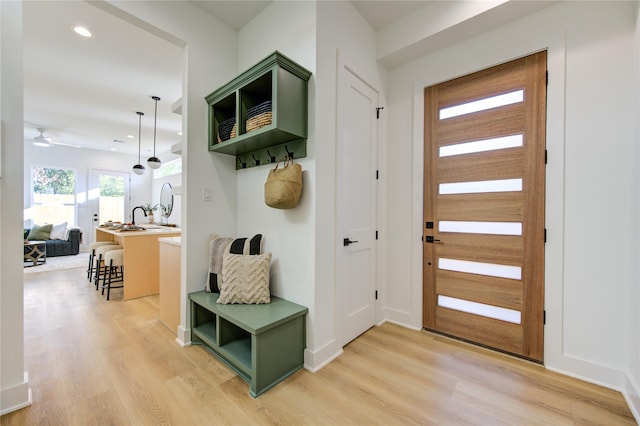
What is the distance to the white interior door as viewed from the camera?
2.15m

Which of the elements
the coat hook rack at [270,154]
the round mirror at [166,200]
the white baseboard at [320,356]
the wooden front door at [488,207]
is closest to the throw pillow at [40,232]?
the round mirror at [166,200]

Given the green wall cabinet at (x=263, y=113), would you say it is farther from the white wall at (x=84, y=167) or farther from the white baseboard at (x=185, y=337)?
the white wall at (x=84, y=167)

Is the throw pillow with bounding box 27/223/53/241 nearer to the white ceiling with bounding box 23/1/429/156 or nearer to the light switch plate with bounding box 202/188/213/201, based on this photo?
the white ceiling with bounding box 23/1/429/156

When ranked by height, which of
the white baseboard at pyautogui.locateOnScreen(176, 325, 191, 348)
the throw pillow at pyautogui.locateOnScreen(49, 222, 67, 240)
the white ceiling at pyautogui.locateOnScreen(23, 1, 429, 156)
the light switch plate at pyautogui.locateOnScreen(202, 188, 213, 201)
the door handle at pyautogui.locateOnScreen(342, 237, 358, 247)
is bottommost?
the white baseboard at pyautogui.locateOnScreen(176, 325, 191, 348)

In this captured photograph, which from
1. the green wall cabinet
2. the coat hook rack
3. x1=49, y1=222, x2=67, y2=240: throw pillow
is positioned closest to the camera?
the green wall cabinet

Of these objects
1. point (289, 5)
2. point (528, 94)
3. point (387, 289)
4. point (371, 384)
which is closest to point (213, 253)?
point (371, 384)

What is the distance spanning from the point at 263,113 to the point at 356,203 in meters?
1.09

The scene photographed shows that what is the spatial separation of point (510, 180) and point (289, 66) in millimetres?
1929

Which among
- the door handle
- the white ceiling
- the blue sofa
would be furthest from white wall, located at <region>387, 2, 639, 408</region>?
the blue sofa

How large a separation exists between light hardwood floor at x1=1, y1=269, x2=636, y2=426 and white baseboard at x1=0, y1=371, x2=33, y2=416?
0.04m

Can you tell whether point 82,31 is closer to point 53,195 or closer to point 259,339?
point 259,339

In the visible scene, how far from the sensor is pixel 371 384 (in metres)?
1.72

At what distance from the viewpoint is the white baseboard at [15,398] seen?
142 centimetres

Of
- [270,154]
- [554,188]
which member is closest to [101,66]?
[270,154]
